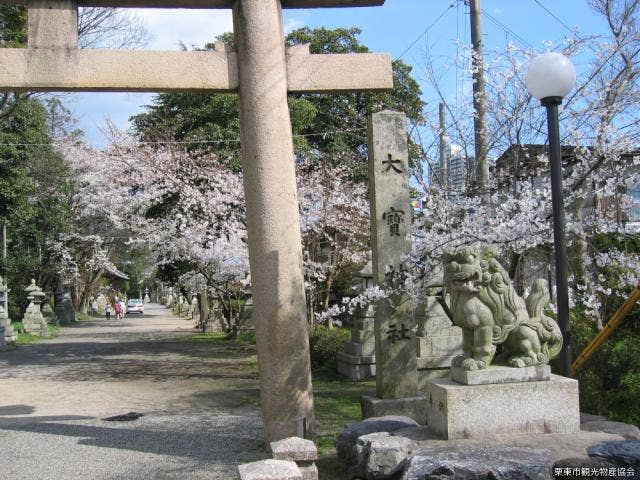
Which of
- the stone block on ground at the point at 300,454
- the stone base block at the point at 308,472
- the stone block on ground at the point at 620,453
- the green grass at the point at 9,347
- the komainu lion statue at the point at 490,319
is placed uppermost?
the komainu lion statue at the point at 490,319

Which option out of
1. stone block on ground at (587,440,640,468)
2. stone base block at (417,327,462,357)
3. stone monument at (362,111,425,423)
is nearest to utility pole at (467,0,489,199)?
stone monument at (362,111,425,423)

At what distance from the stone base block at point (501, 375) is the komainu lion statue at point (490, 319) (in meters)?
0.05

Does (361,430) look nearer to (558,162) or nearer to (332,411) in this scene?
(558,162)

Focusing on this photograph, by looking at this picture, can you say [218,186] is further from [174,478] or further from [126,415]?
[174,478]

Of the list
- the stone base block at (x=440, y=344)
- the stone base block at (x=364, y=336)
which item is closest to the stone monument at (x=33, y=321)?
the stone base block at (x=364, y=336)

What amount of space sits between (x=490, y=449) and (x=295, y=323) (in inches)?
105

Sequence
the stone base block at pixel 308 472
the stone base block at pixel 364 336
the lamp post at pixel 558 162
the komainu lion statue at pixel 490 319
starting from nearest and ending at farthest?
1. the stone base block at pixel 308 472
2. the komainu lion statue at pixel 490 319
3. the lamp post at pixel 558 162
4. the stone base block at pixel 364 336

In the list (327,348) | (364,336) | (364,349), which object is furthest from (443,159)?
(327,348)

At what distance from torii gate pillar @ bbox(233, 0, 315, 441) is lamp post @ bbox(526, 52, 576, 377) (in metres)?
2.66

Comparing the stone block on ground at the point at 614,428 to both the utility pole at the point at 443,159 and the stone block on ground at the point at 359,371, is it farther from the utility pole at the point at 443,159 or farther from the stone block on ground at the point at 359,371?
the stone block on ground at the point at 359,371

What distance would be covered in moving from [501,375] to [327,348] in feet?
31.5

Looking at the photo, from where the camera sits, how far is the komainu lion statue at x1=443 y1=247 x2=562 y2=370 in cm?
529

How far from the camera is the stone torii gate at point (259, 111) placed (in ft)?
21.9

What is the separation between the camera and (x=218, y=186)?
17.0 metres
